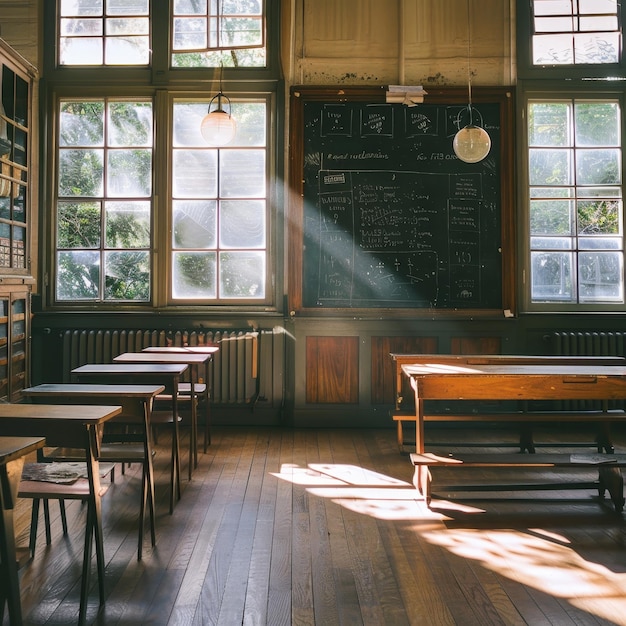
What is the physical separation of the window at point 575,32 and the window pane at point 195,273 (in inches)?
136

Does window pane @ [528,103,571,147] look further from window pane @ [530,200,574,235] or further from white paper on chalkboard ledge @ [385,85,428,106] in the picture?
white paper on chalkboard ledge @ [385,85,428,106]

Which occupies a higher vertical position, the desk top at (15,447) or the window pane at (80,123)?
the window pane at (80,123)

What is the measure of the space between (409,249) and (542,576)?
11.0 feet

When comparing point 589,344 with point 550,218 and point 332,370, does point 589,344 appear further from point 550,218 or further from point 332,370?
point 332,370

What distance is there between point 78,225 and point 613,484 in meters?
4.70

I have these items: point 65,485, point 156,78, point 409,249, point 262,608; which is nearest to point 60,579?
point 65,485

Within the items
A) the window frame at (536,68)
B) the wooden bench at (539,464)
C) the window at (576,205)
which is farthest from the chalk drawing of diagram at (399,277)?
the wooden bench at (539,464)

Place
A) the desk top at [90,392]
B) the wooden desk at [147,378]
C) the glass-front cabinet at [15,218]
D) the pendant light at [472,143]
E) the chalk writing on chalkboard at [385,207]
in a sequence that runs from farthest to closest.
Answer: the chalk writing on chalkboard at [385,207] → the glass-front cabinet at [15,218] → the pendant light at [472,143] → the wooden desk at [147,378] → the desk top at [90,392]

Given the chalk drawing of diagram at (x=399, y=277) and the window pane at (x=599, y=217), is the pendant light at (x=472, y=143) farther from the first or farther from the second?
the window pane at (x=599, y=217)

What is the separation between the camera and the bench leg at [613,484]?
331 cm

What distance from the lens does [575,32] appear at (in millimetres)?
5594

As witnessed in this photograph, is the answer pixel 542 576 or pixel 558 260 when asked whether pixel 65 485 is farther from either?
pixel 558 260

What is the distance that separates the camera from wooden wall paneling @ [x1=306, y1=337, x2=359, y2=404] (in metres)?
5.39

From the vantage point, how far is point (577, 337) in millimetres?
5344
